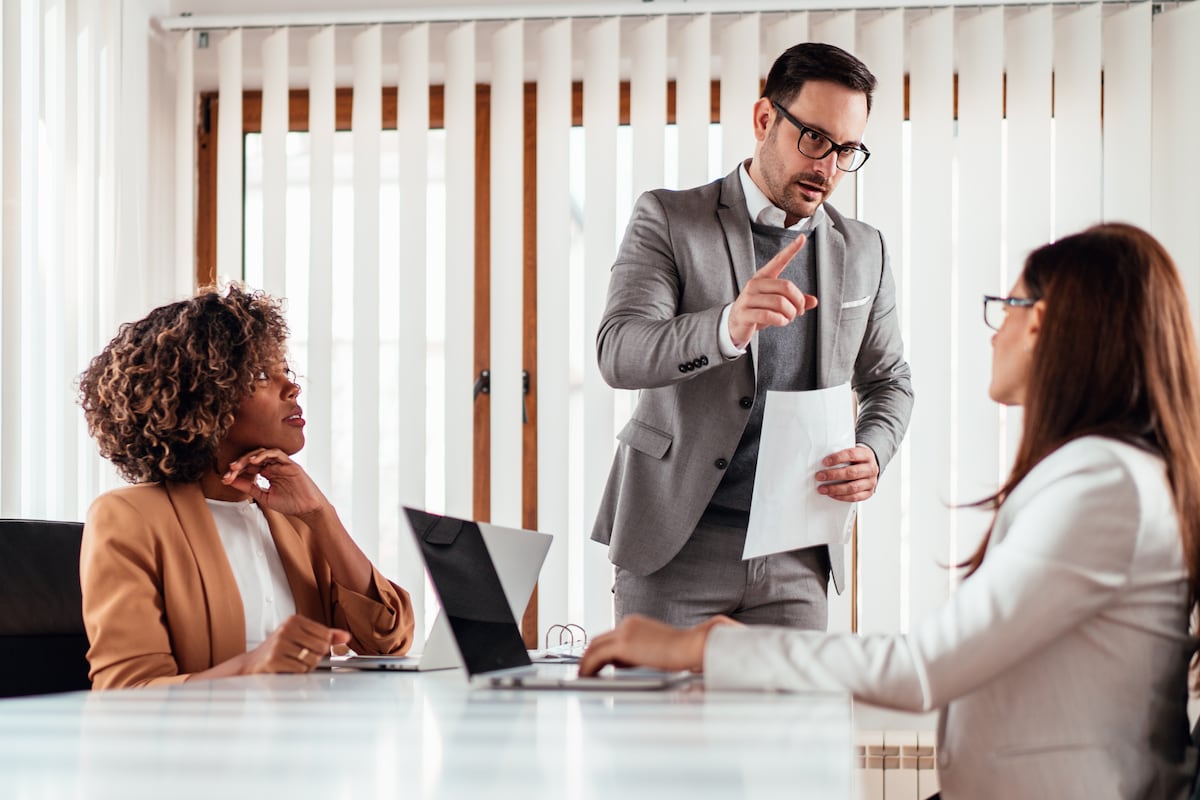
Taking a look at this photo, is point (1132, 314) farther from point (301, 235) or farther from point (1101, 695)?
point (301, 235)

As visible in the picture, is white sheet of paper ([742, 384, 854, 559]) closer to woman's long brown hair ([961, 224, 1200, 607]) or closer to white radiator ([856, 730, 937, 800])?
woman's long brown hair ([961, 224, 1200, 607])

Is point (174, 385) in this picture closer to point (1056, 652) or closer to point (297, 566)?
point (297, 566)

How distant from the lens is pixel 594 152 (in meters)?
3.30

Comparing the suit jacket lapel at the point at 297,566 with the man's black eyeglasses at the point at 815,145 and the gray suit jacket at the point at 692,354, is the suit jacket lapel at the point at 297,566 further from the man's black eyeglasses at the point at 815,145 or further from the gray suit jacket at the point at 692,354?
the man's black eyeglasses at the point at 815,145

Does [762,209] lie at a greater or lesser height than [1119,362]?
greater

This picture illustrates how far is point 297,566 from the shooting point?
1.84 meters

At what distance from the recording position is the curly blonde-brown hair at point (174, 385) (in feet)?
5.84

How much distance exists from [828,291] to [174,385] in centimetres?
104

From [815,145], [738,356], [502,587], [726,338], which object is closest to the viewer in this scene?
[502,587]

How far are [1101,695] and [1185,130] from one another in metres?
2.36

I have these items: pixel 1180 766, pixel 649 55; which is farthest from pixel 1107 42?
pixel 1180 766

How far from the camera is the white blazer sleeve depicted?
114 centimetres

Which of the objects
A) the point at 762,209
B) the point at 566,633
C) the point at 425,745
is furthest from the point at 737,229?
the point at 566,633

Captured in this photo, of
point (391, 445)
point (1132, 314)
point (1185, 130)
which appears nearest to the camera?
point (1132, 314)
